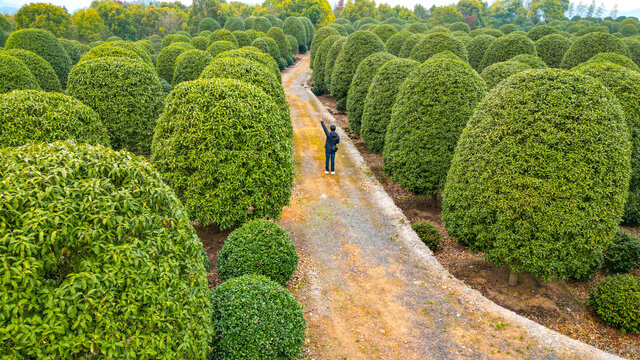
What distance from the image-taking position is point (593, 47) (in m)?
24.1

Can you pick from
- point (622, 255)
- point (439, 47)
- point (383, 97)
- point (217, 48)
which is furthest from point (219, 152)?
point (217, 48)

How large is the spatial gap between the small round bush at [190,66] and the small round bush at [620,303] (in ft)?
66.8

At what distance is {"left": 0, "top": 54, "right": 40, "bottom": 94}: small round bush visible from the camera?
51.8 feet

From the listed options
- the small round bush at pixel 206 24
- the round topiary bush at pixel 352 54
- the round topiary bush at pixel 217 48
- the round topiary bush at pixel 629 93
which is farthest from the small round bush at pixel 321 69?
the small round bush at pixel 206 24

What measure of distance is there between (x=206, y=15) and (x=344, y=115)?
40183 mm

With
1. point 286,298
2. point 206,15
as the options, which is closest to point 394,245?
point 286,298

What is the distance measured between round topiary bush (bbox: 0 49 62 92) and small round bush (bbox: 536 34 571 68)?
1314 inches

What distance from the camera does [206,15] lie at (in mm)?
56625

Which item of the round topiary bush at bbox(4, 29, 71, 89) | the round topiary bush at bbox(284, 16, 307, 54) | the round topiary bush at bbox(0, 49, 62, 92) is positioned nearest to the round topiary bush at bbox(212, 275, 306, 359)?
the round topiary bush at bbox(0, 49, 62, 92)

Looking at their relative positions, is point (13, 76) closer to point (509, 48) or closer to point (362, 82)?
point (362, 82)

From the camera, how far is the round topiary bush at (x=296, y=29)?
59750mm

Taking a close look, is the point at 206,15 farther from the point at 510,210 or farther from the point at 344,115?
the point at 510,210

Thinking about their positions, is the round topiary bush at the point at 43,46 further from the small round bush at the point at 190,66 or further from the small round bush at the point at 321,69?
the small round bush at the point at 321,69

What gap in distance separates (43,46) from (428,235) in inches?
1042
